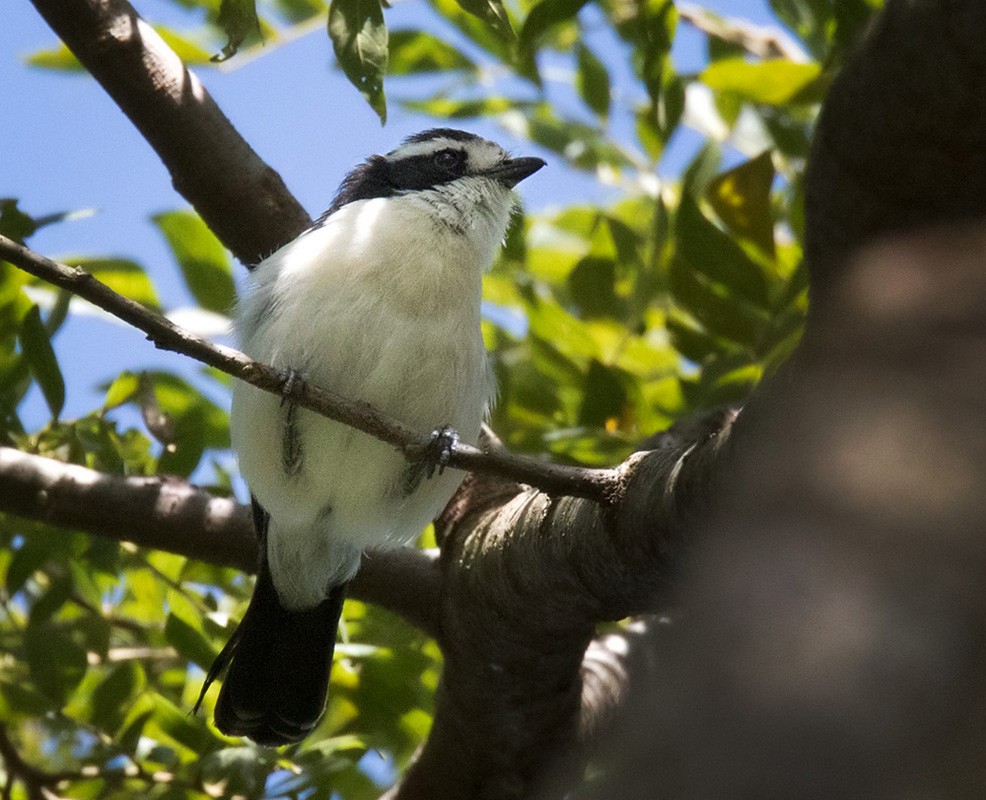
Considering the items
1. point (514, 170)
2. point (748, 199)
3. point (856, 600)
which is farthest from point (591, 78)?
point (856, 600)

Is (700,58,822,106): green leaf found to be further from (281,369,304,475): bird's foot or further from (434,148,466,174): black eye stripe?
(281,369,304,475): bird's foot

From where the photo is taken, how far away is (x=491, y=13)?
2.76m

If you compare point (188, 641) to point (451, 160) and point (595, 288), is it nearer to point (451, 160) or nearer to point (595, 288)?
point (595, 288)

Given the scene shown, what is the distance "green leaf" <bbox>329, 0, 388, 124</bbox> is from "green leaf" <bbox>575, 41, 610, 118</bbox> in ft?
5.61

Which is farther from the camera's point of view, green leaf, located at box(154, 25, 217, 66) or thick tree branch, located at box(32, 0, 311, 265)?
green leaf, located at box(154, 25, 217, 66)

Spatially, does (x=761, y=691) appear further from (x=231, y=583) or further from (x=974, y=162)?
(x=231, y=583)

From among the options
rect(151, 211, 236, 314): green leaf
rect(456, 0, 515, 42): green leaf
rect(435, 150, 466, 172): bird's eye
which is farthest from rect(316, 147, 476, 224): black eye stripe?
rect(456, 0, 515, 42): green leaf

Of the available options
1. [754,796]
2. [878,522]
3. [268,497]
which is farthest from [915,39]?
[268,497]

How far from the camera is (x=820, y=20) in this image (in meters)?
3.69

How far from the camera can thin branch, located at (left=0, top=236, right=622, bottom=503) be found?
2.33 metres

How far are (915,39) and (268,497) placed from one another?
257 centimetres

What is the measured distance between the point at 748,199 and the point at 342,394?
147 centimetres

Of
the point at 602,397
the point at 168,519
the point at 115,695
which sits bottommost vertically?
the point at 602,397

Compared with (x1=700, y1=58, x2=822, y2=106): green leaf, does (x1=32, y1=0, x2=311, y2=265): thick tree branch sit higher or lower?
higher
